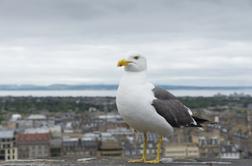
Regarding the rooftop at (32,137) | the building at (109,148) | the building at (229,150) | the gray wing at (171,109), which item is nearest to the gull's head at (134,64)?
the gray wing at (171,109)

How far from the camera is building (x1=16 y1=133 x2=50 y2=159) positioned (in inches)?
2101

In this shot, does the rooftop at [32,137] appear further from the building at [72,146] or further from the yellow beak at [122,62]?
the yellow beak at [122,62]

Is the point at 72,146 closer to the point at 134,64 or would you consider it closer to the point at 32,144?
the point at 32,144

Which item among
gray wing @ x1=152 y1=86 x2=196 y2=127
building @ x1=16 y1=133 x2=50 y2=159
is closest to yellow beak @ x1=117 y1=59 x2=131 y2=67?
gray wing @ x1=152 y1=86 x2=196 y2=127

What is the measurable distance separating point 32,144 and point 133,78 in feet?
168

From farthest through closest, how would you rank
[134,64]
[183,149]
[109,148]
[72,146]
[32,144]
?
[32,144], [72,146], [183,149], [109,148], [134,64]

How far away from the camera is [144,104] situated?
4.40 metres

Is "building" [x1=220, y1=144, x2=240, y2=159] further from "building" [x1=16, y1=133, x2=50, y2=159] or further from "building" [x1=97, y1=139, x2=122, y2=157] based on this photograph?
"building" [x1=16, y1=133, x2=50, y2=159]

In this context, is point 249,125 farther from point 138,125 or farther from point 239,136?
point 138,125

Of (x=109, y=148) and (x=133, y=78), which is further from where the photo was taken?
(x=109, y=148)

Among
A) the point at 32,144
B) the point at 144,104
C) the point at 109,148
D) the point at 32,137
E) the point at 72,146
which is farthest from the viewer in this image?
the point at 32,137

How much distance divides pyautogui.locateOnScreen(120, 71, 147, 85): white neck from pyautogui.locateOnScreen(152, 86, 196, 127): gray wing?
124mm

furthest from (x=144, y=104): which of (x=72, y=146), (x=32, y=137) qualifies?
(x=32, y=137)

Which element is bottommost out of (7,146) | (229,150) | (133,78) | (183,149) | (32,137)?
(133,78)
